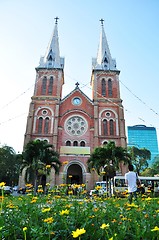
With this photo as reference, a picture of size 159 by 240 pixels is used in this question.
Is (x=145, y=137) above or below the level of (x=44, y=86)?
above

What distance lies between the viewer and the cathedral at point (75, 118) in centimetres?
3077

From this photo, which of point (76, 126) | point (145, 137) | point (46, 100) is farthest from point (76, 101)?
point (145, 137)

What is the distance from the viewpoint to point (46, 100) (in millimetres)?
34656

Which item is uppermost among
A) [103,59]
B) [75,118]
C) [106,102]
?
[103,59]

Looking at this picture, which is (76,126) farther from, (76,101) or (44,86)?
(44,86)

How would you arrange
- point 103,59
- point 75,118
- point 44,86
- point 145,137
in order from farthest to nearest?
point 145,137, point 103,59, point 44,86, point 75,118

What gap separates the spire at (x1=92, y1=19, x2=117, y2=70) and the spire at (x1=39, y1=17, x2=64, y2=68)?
23.3 feet

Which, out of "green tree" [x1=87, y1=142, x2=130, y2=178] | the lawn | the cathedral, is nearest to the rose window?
the cathedral

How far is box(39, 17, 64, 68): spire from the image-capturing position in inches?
1537

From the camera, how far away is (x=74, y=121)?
3366 cm

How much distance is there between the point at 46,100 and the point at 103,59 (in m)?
14.5

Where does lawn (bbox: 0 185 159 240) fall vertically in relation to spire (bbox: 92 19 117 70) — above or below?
below

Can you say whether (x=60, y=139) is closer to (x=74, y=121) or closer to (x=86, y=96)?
(x=74, y=121)

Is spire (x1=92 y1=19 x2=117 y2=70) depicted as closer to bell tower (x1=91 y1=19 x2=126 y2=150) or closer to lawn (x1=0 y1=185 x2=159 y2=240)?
bell tower (x1=91 y1=19 x2=126 y2=150)
